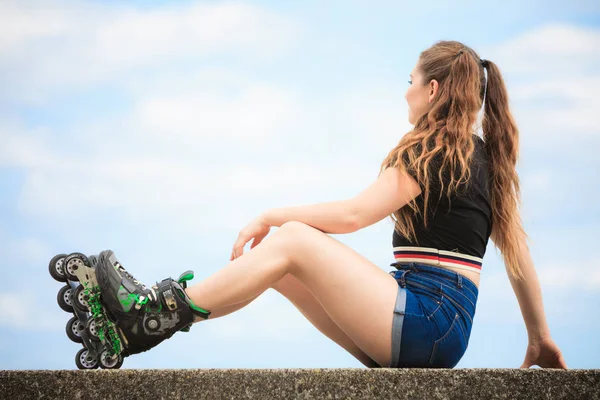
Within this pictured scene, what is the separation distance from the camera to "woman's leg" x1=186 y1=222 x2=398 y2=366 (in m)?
3.03

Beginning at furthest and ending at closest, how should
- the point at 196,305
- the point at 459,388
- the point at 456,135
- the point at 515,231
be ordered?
the point at 515,231 → the point at 456,135 → the point at 196,305 → the point at 459,388

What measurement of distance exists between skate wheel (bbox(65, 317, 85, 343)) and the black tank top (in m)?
1.47

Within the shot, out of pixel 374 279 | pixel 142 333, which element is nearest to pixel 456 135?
pixel 374 279

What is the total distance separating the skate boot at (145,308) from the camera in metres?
3.06

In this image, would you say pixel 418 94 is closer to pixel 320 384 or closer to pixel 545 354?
pixel 545 354

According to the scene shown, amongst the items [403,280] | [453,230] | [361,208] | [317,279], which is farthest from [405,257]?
[317,279]

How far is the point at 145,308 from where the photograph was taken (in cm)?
306

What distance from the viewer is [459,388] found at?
9.05 ft

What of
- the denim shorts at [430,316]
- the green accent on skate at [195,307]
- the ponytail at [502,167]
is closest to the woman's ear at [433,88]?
the ponytail at [502,167]

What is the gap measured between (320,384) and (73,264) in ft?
4.02

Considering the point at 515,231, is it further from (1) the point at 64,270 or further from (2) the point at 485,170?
(1) the point at 64,270

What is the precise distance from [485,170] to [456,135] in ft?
0.83

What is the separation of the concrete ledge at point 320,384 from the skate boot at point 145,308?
0.30 metres

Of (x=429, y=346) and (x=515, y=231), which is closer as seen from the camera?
(x=429, y=346)
